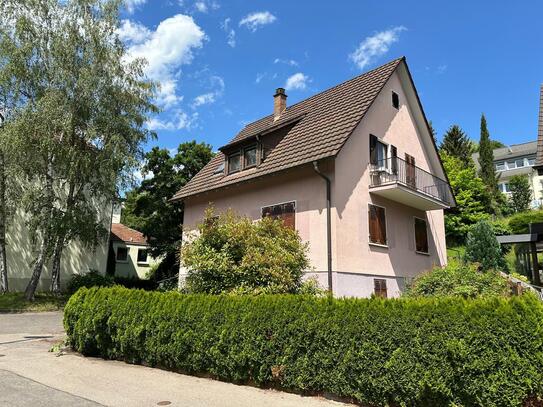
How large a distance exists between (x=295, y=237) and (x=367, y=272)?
9.92ft

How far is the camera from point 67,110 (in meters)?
19.0

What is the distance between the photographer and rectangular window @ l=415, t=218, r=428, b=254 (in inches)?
693

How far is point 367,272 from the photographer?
14.1 meters

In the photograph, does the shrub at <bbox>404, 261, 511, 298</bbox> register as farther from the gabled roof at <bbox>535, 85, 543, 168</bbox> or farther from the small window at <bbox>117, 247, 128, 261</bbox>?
the small window at <bbox>117, 247, 128, 261</bbox>

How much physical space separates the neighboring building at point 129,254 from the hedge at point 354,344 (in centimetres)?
2650

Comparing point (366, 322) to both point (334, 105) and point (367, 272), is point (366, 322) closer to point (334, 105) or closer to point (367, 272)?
point (367, 272)

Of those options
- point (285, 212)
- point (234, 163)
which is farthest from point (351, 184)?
point (234, 163)

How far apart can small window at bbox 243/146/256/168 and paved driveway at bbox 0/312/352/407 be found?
10.1 m

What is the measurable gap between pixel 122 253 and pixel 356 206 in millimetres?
26327

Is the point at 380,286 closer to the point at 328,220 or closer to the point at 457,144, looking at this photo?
the point at 328,220

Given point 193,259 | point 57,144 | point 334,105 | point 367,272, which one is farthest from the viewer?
point 57,144

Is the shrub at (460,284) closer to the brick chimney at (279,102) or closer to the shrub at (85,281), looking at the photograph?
the brick chimney at (279,102)

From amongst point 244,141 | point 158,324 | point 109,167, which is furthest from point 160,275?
point 158,324

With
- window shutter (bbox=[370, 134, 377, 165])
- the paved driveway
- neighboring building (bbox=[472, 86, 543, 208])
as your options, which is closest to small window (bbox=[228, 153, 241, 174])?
window shutter (bbox=[370, 134, 377, 165])
